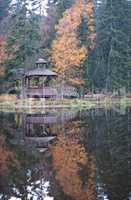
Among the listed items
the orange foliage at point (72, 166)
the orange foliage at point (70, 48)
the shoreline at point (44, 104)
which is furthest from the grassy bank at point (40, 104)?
the orange foliage at point (72, 166)

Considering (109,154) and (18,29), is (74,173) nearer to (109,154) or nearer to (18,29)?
(109,154)

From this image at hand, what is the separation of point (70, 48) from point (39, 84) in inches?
215

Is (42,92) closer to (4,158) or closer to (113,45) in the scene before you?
(113,45)

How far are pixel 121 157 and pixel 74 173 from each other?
9.97 ft

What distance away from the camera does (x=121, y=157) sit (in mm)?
15391

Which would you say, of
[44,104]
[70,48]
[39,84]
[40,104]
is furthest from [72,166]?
[70,48]

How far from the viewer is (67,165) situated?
46.2 ft

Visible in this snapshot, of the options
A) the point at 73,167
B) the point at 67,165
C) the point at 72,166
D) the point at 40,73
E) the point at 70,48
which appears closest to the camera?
→ the point at 73,167

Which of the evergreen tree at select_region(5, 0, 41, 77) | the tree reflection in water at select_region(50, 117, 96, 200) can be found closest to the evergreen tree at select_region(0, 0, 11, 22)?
the evergreen tree at select_region(5, 0, 41, 77)

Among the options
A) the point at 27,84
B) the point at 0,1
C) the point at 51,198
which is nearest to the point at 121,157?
the point at 51,198

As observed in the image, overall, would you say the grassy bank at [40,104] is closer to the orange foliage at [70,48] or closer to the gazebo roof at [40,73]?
the gazebo roof at [40,73]

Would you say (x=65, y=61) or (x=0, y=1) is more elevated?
(x=0, y=1)

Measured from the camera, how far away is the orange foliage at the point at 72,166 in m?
10.6

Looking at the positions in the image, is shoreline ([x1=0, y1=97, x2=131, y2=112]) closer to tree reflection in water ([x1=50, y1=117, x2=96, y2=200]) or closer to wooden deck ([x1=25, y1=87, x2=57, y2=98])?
wooden deck ([x1=25, y1=87, x2=57, y2=98])
